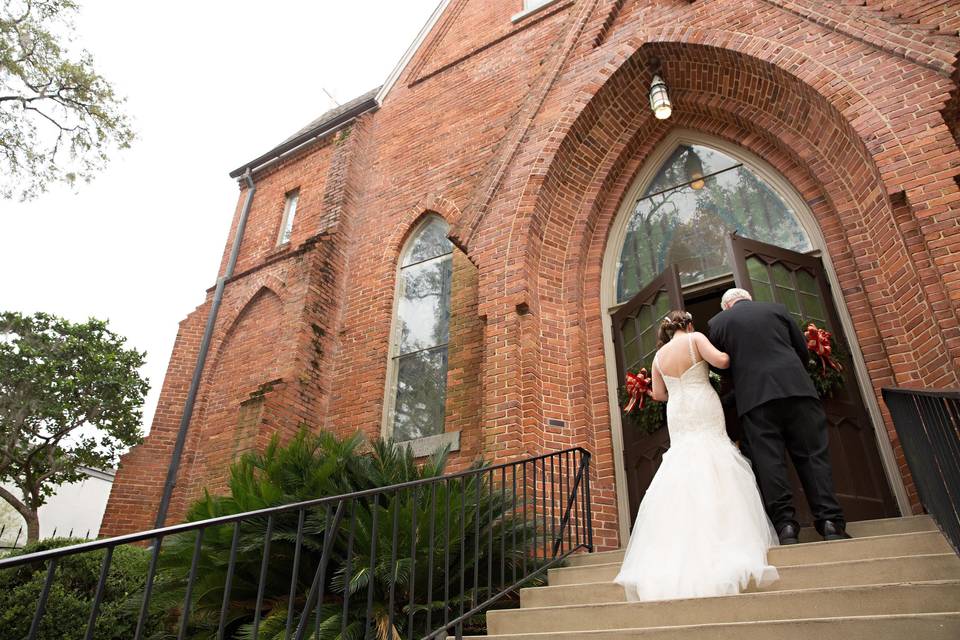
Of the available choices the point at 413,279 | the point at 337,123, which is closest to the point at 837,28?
the point at 413,279

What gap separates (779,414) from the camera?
4363mm

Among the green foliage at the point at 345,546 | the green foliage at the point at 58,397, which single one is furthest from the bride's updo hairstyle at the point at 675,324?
the green foliage at the point at 58,397

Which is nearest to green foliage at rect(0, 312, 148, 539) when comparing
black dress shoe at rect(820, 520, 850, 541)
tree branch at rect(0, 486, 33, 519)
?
tree branch at rect(0, 486, 33, 519)

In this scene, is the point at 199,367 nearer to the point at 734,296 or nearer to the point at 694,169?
the point at 694,169

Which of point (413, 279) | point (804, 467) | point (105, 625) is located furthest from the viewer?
point (413, 279)

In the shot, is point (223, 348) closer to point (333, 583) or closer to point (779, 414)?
point (333, 583)

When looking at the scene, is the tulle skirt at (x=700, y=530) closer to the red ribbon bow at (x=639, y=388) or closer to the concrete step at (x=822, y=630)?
the concrete step at (x=822, y=630)

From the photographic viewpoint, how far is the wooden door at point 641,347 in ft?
21.9

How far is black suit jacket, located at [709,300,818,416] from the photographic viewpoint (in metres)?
4.33

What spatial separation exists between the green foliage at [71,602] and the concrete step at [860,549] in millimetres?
5676

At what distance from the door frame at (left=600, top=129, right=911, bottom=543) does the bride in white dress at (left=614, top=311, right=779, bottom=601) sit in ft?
7.23

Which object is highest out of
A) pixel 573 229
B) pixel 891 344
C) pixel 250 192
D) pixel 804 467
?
pixel 250 192

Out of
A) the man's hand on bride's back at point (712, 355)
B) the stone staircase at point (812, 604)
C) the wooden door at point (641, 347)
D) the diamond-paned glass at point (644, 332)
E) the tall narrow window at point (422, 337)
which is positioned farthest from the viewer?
the tall narrow window at point (422, 337)

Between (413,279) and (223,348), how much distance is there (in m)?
4.10
